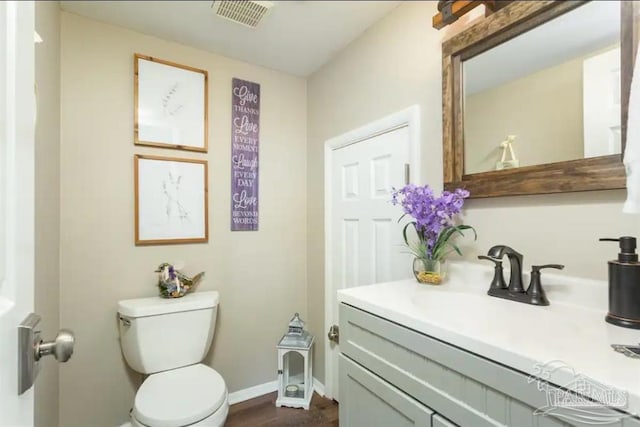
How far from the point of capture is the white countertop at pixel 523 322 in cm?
56

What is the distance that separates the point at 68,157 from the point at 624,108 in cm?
226

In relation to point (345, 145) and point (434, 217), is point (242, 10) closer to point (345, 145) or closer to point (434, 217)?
point (345, 145)

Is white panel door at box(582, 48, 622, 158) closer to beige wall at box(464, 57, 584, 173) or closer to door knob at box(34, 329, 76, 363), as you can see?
beige wall at box(464, 57, 584, 173)

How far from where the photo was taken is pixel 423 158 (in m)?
1.38

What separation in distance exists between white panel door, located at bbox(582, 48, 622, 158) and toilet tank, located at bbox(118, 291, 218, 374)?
5.91 ft

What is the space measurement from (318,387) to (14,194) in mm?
2050

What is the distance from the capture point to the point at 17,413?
473 millimetres

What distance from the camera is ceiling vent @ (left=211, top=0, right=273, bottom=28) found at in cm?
146

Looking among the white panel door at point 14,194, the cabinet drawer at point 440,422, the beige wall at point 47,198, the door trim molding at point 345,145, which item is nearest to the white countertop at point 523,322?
the cabinet drawer at point 440,422

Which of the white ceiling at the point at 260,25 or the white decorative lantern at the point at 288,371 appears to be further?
the white decorative lantern at the point at 288,371

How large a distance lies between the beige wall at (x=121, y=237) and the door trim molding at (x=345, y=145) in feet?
1.25

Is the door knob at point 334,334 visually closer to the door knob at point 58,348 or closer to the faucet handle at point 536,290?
the faucet handle at point 536,290

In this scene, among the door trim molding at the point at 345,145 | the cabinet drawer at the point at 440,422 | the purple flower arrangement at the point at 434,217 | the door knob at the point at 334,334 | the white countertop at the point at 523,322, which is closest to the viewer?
the white countertop at the point at 523,322

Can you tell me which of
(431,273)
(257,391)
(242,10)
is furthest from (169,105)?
(257,391)
